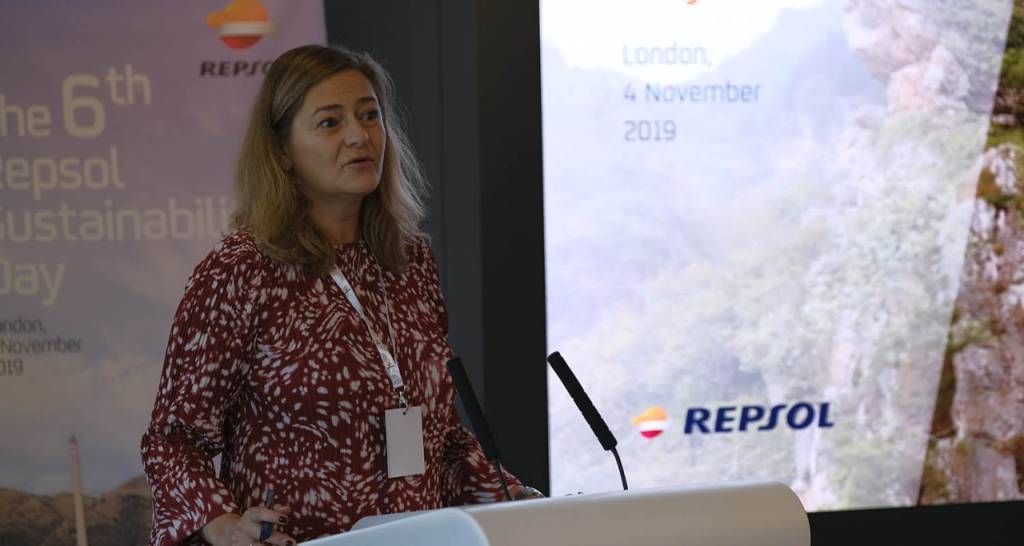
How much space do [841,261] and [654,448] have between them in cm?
86

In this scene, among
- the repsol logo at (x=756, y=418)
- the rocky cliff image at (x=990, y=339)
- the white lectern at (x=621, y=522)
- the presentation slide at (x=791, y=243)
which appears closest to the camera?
the white lectern at (x=621, y=522)

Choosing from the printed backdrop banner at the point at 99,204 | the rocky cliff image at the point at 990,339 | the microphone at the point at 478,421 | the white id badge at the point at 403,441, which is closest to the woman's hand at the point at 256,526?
the white id badge at the point at 403,441

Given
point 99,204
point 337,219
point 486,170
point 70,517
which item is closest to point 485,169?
point 486,170

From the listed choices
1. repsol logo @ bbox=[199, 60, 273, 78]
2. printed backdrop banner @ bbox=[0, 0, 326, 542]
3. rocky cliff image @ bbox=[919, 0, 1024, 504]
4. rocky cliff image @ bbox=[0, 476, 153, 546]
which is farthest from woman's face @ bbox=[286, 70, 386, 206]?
rocky cliff image @ bbox=[919, 0, 1024, 504]

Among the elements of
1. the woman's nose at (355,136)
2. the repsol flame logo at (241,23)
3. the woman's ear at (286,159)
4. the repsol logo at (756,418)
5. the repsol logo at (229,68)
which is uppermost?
the repsol flame logo at (241,23)

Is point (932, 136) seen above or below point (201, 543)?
Result: above

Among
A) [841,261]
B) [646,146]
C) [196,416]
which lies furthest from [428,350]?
[841,261]

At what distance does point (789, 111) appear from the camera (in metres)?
4.62

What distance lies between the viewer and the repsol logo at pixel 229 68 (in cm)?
417

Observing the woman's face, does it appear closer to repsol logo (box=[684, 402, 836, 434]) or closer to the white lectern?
the white lectern

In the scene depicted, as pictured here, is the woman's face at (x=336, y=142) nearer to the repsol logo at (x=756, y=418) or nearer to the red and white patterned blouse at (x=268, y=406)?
the red and white patterned blouse at (x=268, y=406)

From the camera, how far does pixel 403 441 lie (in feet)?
7.26

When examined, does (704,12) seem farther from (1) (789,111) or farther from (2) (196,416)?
(2) (196,416)

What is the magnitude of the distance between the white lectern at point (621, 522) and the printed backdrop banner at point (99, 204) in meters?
2.66
